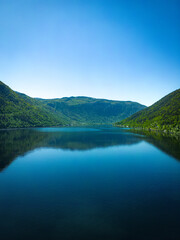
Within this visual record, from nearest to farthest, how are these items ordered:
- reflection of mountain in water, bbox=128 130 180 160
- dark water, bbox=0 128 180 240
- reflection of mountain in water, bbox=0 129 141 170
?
dark water, bbox=0 128 180 240 → reflection of mountain in water, bbox=0 129 141 170 → reflection of mountain in water, bbox=128 130 180 160

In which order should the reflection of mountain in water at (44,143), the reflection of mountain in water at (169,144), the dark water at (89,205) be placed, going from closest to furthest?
the dark water at (89,205), the reflection of mountain in water at (44,143), the reflection of mountain in water at (169,144)

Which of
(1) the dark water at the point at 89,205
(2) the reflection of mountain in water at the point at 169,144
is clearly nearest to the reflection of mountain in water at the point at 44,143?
(2) the reflection of mountain in water at the point at 169,144

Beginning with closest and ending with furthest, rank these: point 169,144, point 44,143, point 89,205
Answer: point 89,205 → point 169,144 → point 44,143

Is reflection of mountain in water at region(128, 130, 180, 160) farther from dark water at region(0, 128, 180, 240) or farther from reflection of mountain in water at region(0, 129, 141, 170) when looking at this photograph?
dark water at region(0, 128, 180, 240)

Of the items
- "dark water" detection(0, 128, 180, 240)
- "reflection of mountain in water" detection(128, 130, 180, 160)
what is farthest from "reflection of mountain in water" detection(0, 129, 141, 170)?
"dark water" detection(0, 128, 180, 240)

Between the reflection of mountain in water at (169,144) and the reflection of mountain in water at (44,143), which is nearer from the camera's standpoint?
the reflection of mountain in water at (44,143)

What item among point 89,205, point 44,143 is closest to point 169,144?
point 44,143

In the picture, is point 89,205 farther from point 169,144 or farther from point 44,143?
point 169,144

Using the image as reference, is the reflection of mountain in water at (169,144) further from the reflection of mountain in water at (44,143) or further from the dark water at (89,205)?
the dark water at (89,205)

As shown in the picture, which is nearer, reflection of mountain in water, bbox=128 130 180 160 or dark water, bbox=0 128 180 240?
dark water, bbox=0 128 180 240

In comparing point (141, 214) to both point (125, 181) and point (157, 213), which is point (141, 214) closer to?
point (157, 213)

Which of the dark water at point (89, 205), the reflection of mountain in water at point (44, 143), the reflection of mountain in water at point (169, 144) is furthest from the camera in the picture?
the reflection of mountain in water at point (169, 144)
